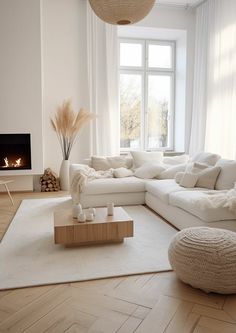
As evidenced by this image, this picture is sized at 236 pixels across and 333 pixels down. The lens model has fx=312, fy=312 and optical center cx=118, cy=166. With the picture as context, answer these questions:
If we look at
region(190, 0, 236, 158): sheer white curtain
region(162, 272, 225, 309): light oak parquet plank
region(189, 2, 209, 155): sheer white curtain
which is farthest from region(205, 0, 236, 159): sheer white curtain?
region(162, 272, 225, 309): light oak parquet plank

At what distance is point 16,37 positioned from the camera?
5422mm

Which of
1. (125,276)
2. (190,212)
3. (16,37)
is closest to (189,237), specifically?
(125,276)

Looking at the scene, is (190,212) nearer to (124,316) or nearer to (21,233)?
(124,316)

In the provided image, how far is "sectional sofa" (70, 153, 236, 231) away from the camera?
3.06 meters

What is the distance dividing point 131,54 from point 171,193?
13.1 ft

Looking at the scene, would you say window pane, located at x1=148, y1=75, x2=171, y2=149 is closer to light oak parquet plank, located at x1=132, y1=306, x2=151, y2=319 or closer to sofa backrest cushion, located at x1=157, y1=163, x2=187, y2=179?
sofa backrest cushion, located at x1=157, y1=163, x2=187, y2=179

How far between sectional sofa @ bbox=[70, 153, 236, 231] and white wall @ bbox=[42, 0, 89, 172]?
1.31 metres

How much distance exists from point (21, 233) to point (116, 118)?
→ 3.45 m

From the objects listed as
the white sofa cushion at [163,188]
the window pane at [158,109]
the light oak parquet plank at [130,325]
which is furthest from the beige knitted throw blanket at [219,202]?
the window pane at [158,109]

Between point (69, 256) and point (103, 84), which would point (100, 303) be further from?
point (103, 84)

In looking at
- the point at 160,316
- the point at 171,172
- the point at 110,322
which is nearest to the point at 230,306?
the point at 160,316

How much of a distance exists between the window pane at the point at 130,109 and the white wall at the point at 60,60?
3.02 ft

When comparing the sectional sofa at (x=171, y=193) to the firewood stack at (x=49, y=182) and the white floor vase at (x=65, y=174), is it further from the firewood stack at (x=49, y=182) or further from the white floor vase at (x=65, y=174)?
the firewood stack at (x=49, y=182)

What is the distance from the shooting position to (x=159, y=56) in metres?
6.93
